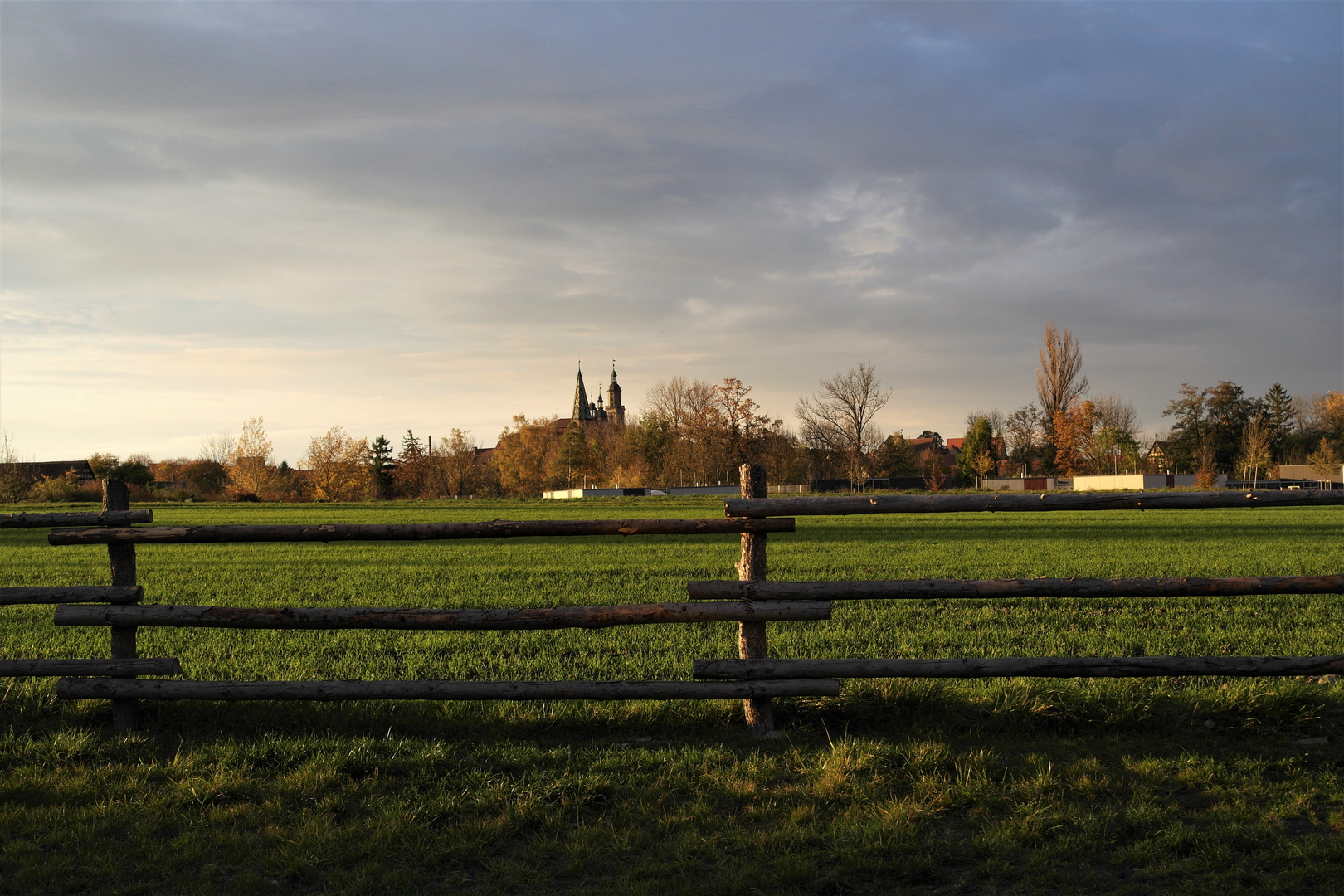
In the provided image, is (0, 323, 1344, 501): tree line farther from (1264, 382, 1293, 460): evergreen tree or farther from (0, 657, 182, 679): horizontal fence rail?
(0, 657, 182, 679): horizontal fence rail

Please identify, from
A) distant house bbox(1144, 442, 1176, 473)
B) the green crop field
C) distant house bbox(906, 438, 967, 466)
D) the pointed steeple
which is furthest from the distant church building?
the green crop field

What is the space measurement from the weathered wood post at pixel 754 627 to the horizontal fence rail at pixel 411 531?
160mm

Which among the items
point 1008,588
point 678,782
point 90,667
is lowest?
point 678,782

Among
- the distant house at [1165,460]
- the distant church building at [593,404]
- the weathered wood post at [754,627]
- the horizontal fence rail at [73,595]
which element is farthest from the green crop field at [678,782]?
the distant church building at [593,404]

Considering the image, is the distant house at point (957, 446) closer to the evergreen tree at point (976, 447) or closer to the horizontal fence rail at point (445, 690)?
the evergreen tree at point (976, 447)

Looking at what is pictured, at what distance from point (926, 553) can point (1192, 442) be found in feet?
242

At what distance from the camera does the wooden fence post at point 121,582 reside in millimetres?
5902

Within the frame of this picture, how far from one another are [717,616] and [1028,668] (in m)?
2.17

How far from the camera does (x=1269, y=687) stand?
5910 millimetres

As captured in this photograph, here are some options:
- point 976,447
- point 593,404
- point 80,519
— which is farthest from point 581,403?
point 80,519

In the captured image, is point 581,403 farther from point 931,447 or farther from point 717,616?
point 717,616

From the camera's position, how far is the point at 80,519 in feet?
20.1

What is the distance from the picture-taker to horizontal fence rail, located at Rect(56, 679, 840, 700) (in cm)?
564

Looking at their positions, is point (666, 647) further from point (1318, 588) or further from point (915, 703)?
point (1318, 588)
